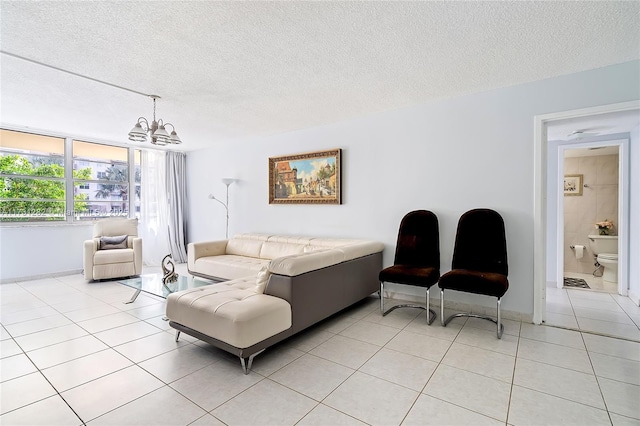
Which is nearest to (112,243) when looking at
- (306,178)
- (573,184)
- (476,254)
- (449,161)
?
(306,178)

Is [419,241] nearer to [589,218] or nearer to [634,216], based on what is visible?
[634,216]

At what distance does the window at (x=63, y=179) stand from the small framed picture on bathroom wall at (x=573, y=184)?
8358 mm

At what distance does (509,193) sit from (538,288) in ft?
3.20

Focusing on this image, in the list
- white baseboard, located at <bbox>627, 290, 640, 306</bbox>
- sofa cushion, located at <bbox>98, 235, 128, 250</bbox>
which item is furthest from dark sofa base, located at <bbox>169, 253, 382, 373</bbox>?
sofa cushion, located at <bbox>98, 235, 128, 250</bbox>

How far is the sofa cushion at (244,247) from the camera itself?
4.79 metres

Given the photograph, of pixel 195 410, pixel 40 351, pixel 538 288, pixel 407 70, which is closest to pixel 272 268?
pixel 195 410

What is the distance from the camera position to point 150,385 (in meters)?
2.00

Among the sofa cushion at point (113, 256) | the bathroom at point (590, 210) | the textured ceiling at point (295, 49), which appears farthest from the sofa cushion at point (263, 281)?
the bathroom at point (590, 210)

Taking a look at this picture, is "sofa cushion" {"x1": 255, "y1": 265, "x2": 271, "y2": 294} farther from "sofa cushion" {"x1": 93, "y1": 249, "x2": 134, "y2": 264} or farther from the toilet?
the toilet

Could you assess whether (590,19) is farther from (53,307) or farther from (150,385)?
(53,307)

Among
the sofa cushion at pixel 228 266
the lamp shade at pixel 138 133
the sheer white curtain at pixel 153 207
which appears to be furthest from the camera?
the sheer white curtain at pixel 153 207

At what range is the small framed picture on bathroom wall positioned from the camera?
5.67 metres

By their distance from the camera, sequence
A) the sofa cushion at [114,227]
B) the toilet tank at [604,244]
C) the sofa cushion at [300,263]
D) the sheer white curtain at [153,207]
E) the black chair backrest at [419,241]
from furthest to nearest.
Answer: the sheer white curtain at [153,207] < the sofa cushion at [114,227] < the toilet tank at [604,244] < the black chair backrest at [419,241] < the sofa cushion at [300,263]

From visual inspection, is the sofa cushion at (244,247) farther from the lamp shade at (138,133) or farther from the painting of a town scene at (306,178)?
the lamp shade at (138,133)
